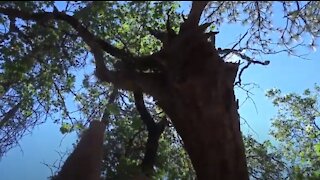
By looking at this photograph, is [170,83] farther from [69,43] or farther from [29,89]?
[29,89]

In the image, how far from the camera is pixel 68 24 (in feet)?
21.9

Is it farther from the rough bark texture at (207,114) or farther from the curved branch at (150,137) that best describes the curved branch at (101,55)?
the curved branch at (150,137)

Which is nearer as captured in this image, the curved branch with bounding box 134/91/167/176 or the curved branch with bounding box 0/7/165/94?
the curved branch with bounding box 0/7/165/94

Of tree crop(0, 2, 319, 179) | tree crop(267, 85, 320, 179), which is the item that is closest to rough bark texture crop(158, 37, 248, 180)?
tree crop(0, 2, 319, 179)

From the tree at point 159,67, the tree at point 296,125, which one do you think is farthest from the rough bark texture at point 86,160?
the tree at point 296,125

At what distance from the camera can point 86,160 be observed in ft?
20.6

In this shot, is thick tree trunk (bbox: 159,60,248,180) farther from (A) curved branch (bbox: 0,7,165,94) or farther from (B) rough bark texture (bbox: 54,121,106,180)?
(B) rough bark texture (bbox: 54,121,106,180)

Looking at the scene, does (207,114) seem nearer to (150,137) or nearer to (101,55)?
(101,55)

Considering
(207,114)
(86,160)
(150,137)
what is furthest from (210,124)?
(150,137)

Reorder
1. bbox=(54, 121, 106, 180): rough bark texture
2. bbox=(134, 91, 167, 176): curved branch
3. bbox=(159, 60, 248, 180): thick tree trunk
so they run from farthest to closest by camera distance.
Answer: bbox=(134, 91, 167, 176): curved branch < bbox=(159, 60, 248, 180): thick tree trunk < bbox=(54, 121, 106, 180): rough bark texture

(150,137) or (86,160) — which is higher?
(150,137)

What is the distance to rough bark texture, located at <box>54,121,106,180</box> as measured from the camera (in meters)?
6.06

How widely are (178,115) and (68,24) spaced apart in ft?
7.43

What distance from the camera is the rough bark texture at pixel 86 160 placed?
6.06 m
